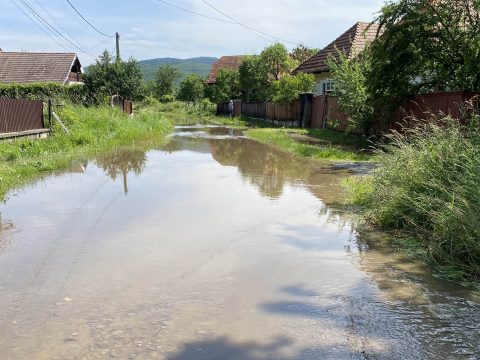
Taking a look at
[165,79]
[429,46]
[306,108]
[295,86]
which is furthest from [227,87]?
[165,79]

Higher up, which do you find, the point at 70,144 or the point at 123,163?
the point at 70,144

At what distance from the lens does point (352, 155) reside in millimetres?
14305

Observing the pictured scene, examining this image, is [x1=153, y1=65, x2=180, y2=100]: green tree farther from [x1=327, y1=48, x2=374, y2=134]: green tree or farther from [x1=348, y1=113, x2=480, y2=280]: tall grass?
[x1=348, y1=113, x2=480, y2=280]: tall grass

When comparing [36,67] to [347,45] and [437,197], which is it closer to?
[347,45]

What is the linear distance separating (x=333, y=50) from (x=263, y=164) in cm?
1793

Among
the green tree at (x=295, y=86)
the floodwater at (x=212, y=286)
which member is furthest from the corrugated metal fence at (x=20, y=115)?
the green tree at (x=295, y=86)

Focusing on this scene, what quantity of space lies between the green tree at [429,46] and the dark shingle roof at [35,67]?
1322 inches

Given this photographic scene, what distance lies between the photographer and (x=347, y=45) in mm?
27375

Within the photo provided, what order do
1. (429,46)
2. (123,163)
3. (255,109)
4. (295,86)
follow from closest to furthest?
(123,163), (429,46), (295,86), (255,109)

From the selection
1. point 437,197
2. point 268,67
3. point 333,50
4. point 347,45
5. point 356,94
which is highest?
point 347,45

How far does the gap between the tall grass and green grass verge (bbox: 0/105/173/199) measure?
22.1 ft

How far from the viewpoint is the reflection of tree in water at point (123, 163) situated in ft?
38.7

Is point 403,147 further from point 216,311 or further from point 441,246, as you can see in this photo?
point 216,311

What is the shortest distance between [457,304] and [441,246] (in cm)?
123
